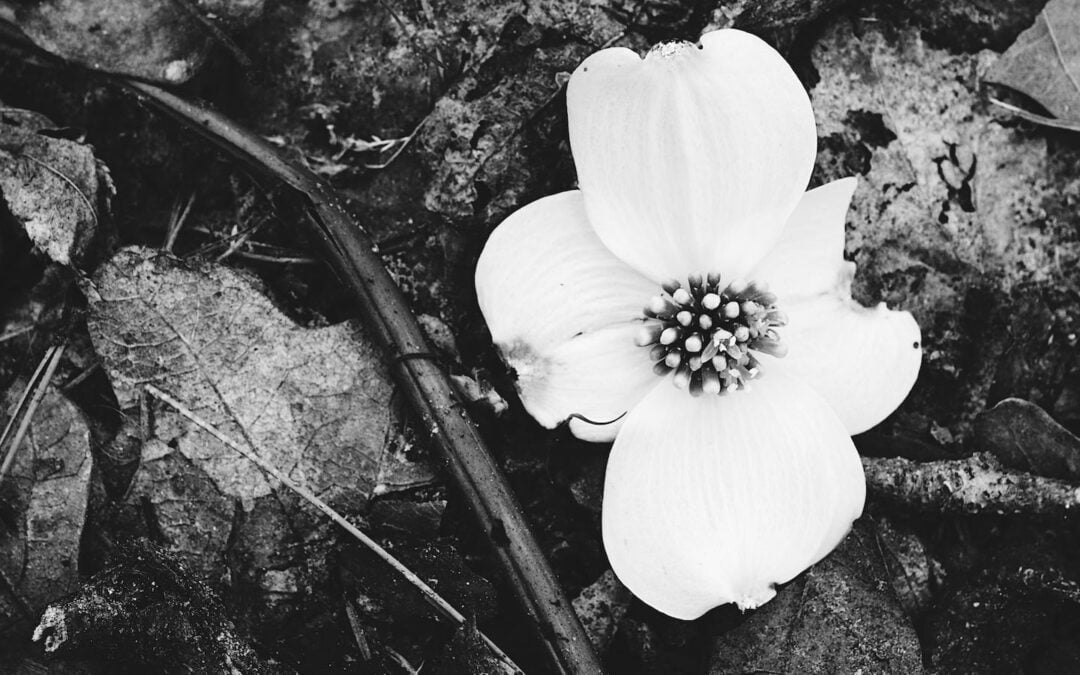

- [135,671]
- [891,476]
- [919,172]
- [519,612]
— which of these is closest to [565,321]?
[519,612]

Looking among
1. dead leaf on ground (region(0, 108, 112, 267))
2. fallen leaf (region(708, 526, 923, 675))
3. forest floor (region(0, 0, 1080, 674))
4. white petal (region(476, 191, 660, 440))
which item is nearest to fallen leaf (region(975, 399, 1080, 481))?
forest floor (region(0, 0, 1080, 674))

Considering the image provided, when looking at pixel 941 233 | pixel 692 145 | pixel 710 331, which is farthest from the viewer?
pixel 941 233

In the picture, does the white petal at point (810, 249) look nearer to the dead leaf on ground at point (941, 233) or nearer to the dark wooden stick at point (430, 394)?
the dead leaf on ground at point (941, 233)

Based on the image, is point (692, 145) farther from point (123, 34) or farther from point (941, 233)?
point (123, 34)

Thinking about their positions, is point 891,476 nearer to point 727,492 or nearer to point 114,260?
point 727,492

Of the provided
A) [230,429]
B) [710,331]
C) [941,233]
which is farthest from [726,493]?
[230,429]

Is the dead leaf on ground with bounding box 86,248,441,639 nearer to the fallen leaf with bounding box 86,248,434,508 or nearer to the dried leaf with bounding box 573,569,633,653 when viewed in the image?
the fallen leaf with bounding box 86,248,434,508

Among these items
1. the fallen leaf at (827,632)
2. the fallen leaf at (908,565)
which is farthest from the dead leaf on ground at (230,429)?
the fallen leaf at (908,565)
